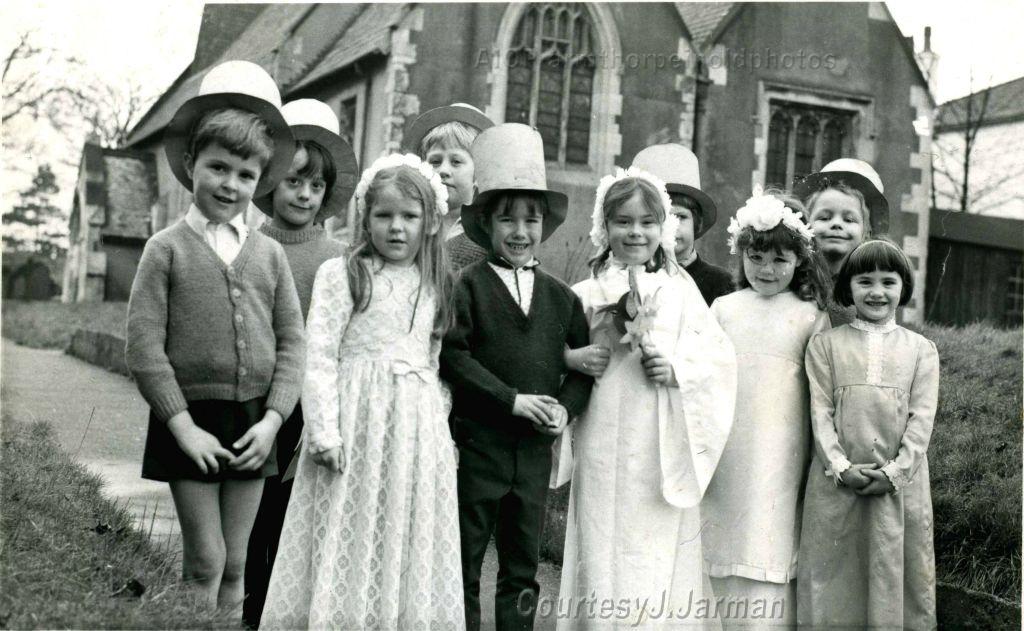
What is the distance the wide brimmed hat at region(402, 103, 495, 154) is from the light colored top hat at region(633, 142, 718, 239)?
0.82 meters

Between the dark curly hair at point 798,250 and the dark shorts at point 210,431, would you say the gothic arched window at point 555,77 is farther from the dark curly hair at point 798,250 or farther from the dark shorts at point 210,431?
the dark shorts at point 210,431

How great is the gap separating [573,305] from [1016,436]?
2.84 m

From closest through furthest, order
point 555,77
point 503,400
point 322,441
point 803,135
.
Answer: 1. point 322,441
2. point 503,400
3. point 555,77
4. point 803,135

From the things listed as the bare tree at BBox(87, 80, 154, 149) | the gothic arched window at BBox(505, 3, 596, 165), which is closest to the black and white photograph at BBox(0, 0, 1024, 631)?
the bare tree at BBox(87, 80, 154, 149)

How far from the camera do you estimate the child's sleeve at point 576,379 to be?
381 centimetres

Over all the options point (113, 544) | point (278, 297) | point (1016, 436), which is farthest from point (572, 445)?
point (1016, 436)

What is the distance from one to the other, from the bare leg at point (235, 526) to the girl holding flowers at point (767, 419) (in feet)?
6.04

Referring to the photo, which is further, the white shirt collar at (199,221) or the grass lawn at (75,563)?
the white shirt collar at (199,221)

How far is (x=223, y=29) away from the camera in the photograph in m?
26.8

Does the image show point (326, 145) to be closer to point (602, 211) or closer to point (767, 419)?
point (602, 211)

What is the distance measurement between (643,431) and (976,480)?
2.24 metres

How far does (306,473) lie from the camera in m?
3.50

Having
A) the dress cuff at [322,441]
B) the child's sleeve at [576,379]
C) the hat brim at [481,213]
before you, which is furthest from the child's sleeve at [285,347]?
the child's sleeve at [576,379]

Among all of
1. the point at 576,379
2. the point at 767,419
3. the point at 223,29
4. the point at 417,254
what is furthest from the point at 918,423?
the point at 223,29
